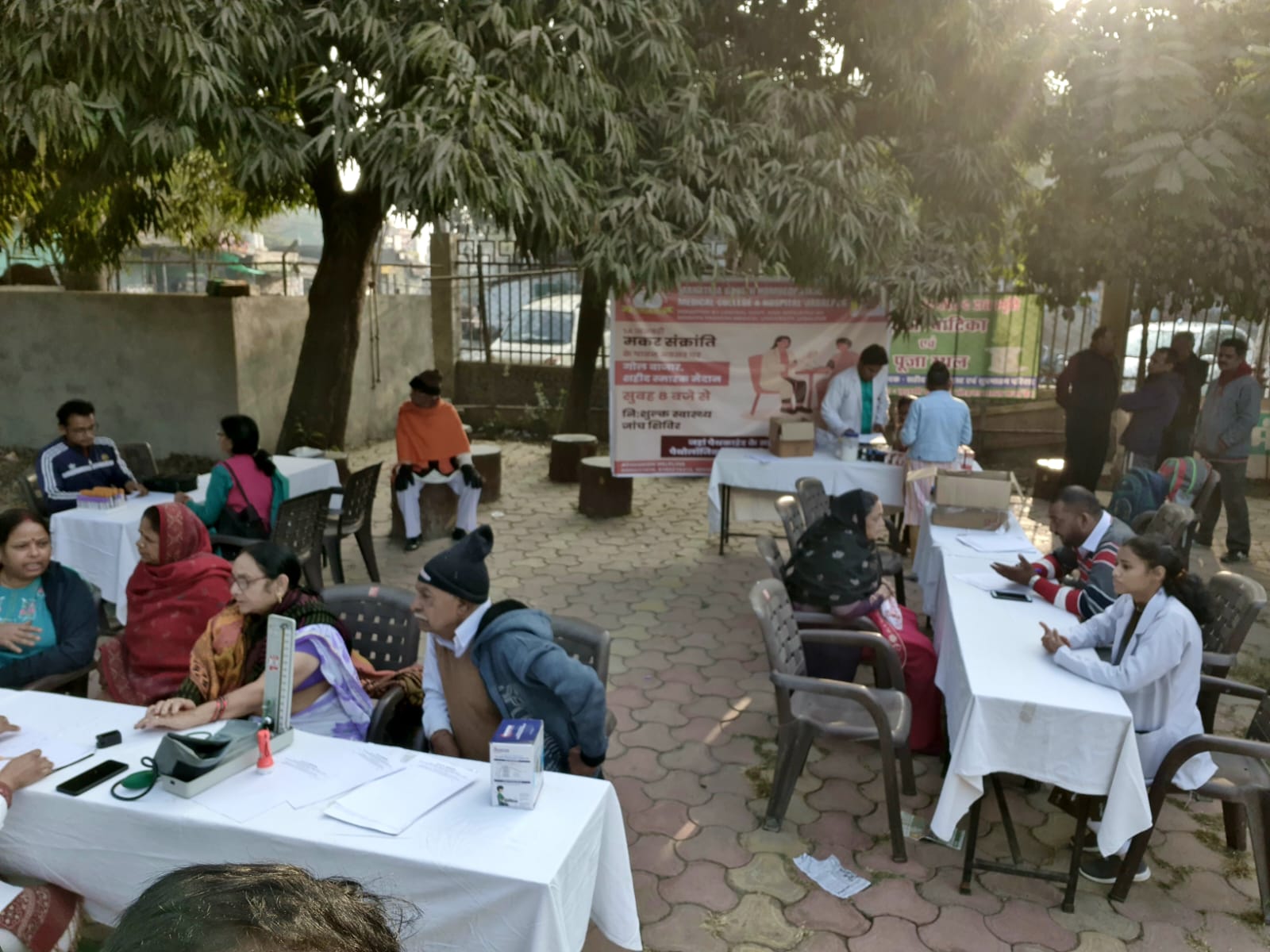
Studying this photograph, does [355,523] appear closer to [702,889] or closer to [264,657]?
[264,657]

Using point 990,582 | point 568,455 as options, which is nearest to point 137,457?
point 568,455

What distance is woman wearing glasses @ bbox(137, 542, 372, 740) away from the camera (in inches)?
136

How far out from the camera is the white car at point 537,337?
13.6 meters

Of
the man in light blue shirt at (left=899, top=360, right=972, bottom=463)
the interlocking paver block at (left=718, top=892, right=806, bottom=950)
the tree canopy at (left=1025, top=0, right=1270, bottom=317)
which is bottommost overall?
the interlocking paver block at (left=718, top=892, right=806, bottom=950)

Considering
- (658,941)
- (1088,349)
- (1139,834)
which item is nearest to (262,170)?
(658,941)

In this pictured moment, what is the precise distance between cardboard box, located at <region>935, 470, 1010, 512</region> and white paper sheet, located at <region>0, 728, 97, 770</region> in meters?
4.70

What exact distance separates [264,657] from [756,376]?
18.5 ft

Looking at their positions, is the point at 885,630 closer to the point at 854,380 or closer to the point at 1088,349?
the point at 854,380

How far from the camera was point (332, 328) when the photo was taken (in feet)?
29.7

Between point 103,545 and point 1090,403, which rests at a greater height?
point 1090,403

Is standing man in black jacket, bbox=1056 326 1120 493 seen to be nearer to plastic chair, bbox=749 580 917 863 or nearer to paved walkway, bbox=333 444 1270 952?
paved walkway, bbox=333 444 1270 952

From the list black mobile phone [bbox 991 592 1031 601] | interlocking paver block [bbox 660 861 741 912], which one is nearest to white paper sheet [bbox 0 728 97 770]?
interlocking paver block [bbox 660 861 741 912]

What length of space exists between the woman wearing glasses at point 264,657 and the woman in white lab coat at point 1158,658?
8.93 ft

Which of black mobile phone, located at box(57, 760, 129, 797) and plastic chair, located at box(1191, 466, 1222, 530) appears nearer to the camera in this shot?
black mobile phone, located at box(57, 760, 129, 797)
